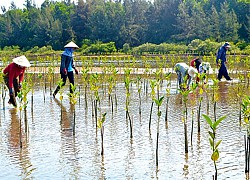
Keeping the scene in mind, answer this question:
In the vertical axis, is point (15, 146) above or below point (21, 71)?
below

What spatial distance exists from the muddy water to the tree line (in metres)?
53.7

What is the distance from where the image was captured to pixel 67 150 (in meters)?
8.82

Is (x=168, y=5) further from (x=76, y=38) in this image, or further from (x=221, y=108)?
(x=221, y=108)

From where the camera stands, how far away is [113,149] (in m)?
8.77

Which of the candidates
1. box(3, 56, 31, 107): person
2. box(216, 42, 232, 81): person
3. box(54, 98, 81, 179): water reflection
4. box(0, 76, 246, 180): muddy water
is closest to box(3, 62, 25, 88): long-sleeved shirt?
box(3, 56, 31, 107): person

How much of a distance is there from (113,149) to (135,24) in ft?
240

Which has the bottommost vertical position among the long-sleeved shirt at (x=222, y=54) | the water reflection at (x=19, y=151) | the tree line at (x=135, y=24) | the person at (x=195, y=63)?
the water reflection at (x=19, y=151)

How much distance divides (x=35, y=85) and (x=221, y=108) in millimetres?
10336

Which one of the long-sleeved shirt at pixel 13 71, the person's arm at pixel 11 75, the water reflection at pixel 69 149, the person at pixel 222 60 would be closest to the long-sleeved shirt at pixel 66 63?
the long-sleeved shirt at pixel 13 71

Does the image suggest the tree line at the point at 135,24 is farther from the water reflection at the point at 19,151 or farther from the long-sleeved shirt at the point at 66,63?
the water reflection at the point at 19,151

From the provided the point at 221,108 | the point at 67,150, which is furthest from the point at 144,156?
the point at 221,108

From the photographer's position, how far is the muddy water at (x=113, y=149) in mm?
7438

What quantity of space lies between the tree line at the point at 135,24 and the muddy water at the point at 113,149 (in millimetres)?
53662

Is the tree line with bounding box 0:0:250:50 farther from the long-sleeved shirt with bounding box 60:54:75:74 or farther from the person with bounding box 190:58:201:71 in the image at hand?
the long-sleeved shirt with bounding box 60:54:75:74
